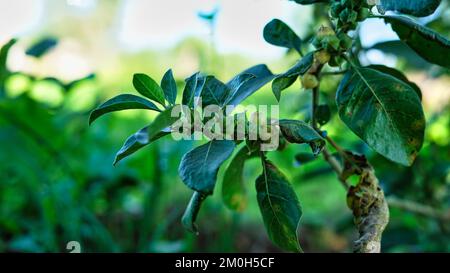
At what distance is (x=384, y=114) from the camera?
59 centimetres

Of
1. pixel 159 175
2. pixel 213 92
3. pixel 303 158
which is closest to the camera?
pixel 213 92

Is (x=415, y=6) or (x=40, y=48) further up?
(x=40, y=48)

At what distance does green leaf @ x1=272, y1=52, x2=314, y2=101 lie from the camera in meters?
0.57

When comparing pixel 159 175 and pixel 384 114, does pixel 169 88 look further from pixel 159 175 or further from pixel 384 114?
pixel 159 175

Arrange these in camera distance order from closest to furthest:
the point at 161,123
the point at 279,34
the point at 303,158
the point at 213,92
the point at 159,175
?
the point at 161,123 < the point at 213,92 < the point at 279,34 < the point at 303,158 < the point at 159,175

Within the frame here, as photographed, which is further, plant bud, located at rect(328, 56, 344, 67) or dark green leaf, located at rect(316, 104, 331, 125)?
dark green leaf, located at rect(316, 104, 331, 125)

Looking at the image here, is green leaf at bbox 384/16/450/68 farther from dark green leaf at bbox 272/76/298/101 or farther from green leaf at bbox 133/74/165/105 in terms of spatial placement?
green leaf at bbox 133/74/165/105

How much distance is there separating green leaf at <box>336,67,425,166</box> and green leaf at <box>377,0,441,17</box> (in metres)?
0.08

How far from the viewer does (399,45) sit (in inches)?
35.0

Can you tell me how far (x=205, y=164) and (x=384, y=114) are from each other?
22 cm

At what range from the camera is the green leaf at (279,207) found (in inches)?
23.9

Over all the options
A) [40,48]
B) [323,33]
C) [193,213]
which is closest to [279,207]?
[193,213]

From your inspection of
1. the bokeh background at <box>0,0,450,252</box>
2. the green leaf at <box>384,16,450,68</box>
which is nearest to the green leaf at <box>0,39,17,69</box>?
the bokeh background at <box>0,0,450,252</box>

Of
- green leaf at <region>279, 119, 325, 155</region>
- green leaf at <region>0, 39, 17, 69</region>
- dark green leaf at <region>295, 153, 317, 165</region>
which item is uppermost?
green leaf at <region>0, 39, 17, 69</region>
